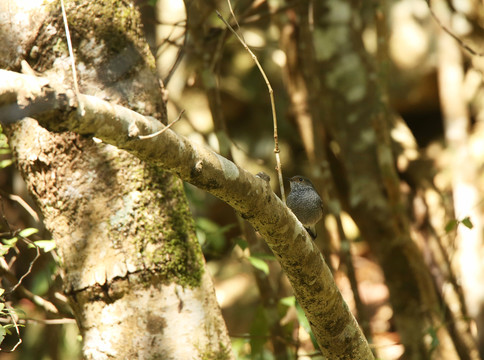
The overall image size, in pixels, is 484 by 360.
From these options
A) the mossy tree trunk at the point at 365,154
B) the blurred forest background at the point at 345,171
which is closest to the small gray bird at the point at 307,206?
the blurred forest background at the point at 345,171

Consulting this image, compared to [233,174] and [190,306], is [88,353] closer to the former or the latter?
[190,306]

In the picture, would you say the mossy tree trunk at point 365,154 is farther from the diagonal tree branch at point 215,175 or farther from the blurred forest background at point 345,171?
the diagonal tree branch at point 215,175

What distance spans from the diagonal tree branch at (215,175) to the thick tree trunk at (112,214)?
517mm

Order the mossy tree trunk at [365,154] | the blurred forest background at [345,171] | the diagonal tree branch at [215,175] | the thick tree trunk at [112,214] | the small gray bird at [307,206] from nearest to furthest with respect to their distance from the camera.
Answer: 1. the diagonal tree branch at [215,175]
2. the thick tree trunk at [112,214]
3. the blurred forest background at [345,171]
4. the small gray bird at [307,206]
5. the mossy tree trunk at [365,154]

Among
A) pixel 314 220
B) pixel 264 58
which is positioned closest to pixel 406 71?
pixel 264 58

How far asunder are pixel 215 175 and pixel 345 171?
3.88 meters

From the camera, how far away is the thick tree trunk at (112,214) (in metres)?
2.34

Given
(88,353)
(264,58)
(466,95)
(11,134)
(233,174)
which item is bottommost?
(88,353)

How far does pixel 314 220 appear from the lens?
4211 millimetres

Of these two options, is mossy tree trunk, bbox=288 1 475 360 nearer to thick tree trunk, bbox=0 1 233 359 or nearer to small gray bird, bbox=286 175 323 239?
small gray bird, bbox=286 175 323 239

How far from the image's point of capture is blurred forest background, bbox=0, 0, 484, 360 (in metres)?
3.81

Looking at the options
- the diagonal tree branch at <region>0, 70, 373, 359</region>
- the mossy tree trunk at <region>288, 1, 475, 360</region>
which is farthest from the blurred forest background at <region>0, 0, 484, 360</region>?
the diagonal tree branch at <region>0, 70, 373, 359</region>

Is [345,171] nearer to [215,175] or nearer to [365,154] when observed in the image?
[365,154]

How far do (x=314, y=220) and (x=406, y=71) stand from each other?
156 inches
